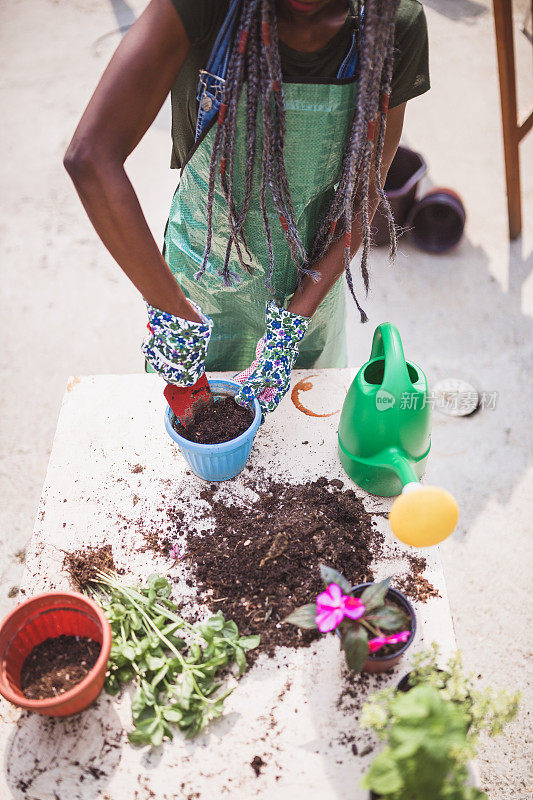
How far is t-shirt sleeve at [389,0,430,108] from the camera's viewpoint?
0.96 metres

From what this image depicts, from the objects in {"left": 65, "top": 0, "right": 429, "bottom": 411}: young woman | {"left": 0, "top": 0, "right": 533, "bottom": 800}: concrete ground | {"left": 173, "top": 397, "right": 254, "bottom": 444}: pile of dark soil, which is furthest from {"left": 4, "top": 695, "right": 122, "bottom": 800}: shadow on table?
{"left": 0, "top": 0, "right": 533, "bottom": 800}: concrete ground

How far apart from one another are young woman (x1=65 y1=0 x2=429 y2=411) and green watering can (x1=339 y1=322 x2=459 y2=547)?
0.59ft

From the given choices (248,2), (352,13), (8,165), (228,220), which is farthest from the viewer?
(8,165)

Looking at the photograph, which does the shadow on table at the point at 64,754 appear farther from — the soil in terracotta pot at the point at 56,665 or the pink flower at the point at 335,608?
the pink flower at the point at 335,608

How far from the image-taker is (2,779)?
86cm

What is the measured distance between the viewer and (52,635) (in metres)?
0.96

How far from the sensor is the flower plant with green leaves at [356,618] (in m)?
0.87

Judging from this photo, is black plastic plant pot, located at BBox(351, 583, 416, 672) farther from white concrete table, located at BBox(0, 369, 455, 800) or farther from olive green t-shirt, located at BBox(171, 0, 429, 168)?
olive green t-shirt, located at BBox(171, 0, 429, 168)

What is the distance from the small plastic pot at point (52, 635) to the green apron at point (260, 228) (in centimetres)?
68

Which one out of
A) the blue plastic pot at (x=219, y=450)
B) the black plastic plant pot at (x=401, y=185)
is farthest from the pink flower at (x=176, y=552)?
the black plastic plant pot at (x=401, y=185)

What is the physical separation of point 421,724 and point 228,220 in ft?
2.90

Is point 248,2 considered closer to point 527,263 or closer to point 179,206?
point 179,206

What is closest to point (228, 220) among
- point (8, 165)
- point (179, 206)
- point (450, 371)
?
point (179, 206)

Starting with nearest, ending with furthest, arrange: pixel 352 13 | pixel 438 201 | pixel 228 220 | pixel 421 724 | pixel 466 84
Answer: pixel 421 724 < pixel 352 13 < pixel 228 220 < pixel 438 201 < pixel 466 84
